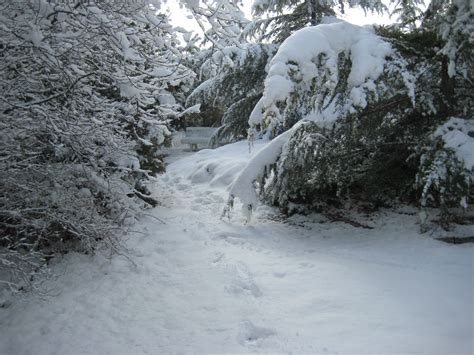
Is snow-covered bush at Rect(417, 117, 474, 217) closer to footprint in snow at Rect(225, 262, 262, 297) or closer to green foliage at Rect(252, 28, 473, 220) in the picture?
green foliage at Rect(252, 28, 473, 220)

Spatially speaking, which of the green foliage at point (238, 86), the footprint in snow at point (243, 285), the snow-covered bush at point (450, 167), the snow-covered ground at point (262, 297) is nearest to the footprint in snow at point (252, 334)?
the snow-covered ground at point (262, 297)

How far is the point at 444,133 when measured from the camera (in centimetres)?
394

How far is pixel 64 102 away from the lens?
3037 mm

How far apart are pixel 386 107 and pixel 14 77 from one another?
4.02 m

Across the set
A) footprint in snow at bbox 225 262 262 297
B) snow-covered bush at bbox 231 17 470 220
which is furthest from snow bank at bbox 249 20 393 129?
footprint in snow at bbox 225 262 262 297

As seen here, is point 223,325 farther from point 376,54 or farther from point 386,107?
point 386,107

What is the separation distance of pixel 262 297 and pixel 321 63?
2.43 meters

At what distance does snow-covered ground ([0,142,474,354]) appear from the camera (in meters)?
2.65

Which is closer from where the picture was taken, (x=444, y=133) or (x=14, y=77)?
(x=14, y=77)

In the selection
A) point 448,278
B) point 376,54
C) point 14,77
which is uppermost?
point 376,54

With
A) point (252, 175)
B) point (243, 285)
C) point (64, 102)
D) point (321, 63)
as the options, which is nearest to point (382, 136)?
point (321, 63)

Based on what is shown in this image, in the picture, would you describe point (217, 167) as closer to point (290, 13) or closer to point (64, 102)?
point (290, 13)

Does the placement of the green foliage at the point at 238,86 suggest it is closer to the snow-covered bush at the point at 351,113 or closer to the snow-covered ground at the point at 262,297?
the snow-covered bush at the point at 351,113

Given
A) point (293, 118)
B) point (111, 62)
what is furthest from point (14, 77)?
point (293, 118)
